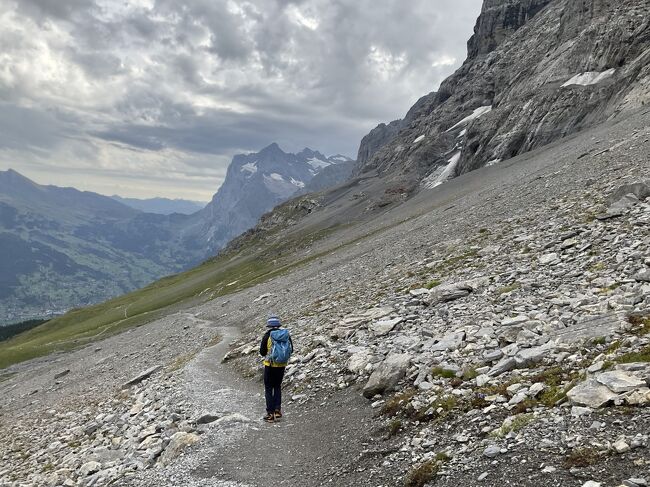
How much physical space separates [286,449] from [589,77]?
10258 centimetres

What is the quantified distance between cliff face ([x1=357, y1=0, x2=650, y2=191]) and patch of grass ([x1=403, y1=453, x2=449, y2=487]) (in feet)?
260

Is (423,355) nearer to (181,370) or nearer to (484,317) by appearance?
(484,317)

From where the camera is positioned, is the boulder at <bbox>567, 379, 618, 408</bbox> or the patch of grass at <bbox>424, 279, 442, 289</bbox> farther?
the patch of grass at <bbox>424, 279, 442, 289</bbox>

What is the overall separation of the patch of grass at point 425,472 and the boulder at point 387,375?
5.10 metres

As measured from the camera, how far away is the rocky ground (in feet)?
31.4

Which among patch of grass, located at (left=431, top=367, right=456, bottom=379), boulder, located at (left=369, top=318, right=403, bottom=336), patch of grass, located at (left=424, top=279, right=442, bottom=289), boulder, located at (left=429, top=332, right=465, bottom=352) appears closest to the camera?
patch of grass, located at (left=431, top=367, right=456, bottom=379)

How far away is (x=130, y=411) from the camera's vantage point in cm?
2400

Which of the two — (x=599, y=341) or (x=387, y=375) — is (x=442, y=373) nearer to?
(x=387, y=375)

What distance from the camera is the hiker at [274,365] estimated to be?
17.4m

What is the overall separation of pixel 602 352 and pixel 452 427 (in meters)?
4.31

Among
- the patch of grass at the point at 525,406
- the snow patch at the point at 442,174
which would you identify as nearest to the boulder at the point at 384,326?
the patch of grass at the point at 525,406

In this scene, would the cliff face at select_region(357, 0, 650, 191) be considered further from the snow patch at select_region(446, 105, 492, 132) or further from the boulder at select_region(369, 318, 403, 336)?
the boulder at select_region(369, 318, 403, 336)

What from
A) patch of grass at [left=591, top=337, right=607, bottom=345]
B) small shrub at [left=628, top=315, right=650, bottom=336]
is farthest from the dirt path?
small shrub at [left=628, top=315, right=650, bottom=336]

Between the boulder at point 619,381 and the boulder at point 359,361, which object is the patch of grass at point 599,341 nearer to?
the boulder at point 619,381
